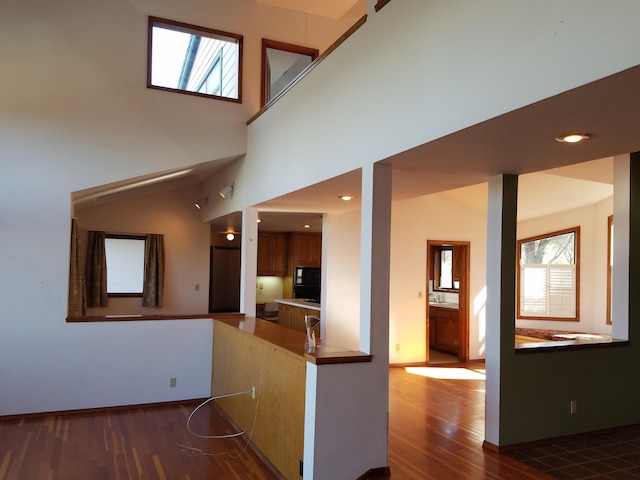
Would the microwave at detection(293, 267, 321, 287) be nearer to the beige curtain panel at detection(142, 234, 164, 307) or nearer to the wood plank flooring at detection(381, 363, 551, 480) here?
the beige curtain panel at detection(142, 234, 164, 307)

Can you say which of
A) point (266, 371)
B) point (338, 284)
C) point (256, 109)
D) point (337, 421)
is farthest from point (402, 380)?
point (256, 109)

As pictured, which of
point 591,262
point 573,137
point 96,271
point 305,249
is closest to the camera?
point 573,137

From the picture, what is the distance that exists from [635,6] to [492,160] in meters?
1.63

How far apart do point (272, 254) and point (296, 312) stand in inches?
115

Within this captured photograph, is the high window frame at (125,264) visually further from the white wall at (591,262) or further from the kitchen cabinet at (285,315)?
the white wall at (591,262)

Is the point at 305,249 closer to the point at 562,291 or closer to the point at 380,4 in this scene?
the point at 562,291

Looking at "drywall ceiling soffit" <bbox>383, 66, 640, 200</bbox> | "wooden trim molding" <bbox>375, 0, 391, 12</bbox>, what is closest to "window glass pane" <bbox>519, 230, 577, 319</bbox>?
"drywall ceiling soffit" <bbox>383, 66, 640, 200</bbox>

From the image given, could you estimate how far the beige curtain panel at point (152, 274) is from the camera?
7910 millimetres

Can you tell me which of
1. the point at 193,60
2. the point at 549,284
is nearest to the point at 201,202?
the point at 193,60

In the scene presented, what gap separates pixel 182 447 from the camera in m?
4.11

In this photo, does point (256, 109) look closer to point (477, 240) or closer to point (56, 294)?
point (56, 294)

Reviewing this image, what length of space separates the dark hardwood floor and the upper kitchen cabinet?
5.13m

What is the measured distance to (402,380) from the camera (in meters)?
6.45

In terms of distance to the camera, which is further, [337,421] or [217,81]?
[217,81]
